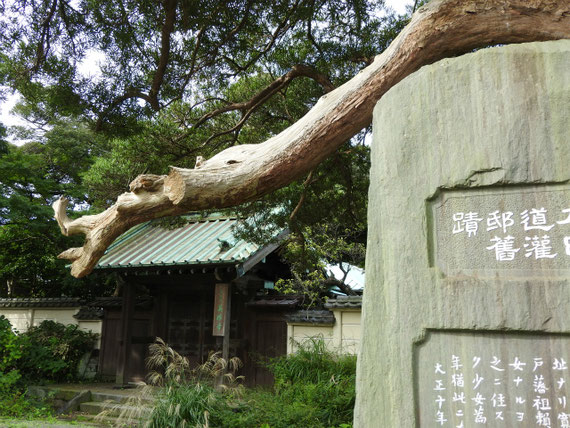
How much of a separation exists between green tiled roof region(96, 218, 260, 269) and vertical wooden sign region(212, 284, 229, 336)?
68 centimetres

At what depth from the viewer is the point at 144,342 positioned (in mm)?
10656

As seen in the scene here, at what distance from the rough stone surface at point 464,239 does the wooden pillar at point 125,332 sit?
349 inches

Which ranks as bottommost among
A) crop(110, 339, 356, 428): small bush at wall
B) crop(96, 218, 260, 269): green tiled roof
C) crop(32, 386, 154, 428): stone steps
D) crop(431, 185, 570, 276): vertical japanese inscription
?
crop(32, 386, 154, 428): stone steps

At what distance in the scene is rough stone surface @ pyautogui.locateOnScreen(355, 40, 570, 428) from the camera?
Result: 2.24 metres

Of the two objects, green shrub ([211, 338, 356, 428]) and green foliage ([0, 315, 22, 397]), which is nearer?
green shrub ([211, 338, 356, 428])

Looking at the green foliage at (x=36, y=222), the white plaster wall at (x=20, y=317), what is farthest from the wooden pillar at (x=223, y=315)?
the white plaster wall at (x=20, y=317)

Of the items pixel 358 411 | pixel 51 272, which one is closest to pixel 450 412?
pixel 358 411

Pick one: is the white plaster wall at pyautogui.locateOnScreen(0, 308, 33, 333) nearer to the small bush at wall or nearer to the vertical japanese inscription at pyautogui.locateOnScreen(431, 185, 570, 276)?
the small bush at wall

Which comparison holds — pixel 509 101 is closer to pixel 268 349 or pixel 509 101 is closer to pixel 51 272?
pixel 268 349

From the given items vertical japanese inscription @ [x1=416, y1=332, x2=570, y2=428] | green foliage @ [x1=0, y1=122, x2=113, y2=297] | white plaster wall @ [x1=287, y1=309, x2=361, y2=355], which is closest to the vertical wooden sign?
white plaster wall @ [x1=287, y1=309, x2=361, y2=355]

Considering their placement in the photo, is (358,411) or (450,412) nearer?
(450,412)

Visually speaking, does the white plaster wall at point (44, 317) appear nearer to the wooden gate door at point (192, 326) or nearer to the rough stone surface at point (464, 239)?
the wooden gate door at point (192, 326)

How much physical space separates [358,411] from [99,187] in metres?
7.91

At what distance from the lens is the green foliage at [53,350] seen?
10.2m
